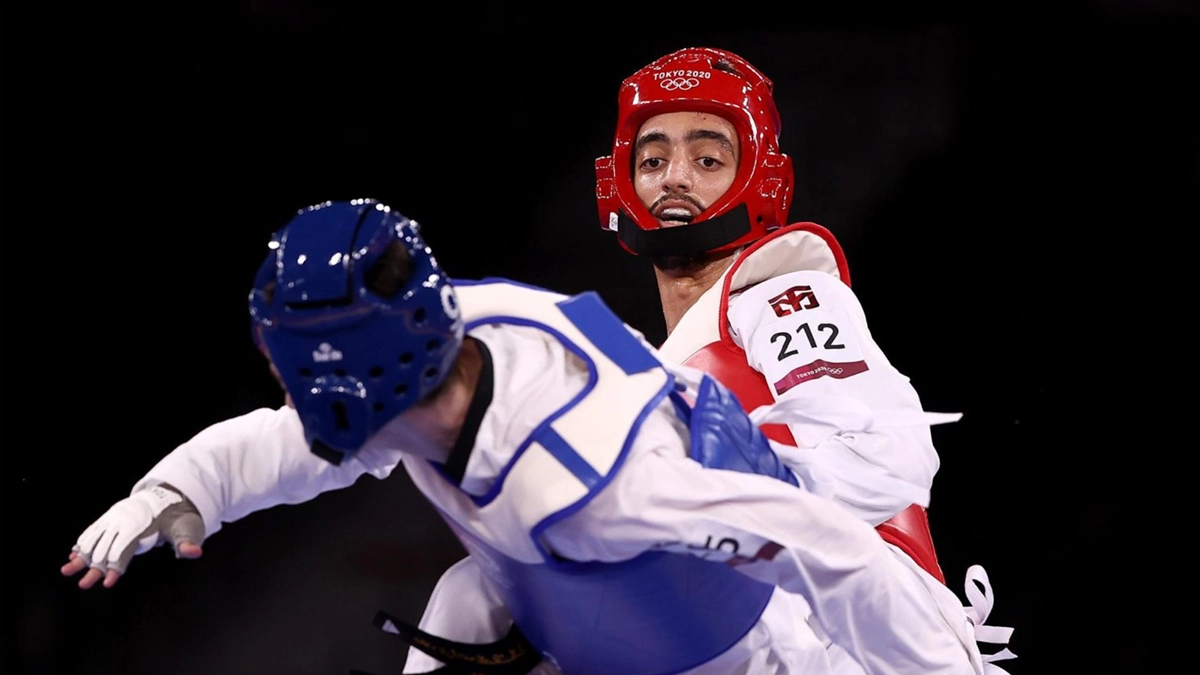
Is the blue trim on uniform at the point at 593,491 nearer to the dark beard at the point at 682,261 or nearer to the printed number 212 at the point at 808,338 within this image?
the printed number 212 at the point at 808,338

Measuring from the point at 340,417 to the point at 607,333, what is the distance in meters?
0.39

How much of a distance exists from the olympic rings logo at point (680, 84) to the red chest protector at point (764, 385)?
513 millimetres

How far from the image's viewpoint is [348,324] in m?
1.41

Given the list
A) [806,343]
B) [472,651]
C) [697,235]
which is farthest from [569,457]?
[697,235]

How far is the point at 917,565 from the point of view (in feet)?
7.56

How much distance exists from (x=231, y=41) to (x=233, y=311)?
0.75 m

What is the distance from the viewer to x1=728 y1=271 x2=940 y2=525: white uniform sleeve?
1958 mm

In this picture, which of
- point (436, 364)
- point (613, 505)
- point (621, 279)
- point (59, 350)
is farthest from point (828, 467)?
point (59, 350)

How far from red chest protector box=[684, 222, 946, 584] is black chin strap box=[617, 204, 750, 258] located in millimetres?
216

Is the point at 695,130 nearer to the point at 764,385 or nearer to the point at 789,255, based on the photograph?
the point at 789,255

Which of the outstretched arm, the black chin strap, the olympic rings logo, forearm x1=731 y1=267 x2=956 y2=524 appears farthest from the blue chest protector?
the olympic rings logo

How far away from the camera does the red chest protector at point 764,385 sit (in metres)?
2.35

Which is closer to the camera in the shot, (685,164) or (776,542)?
(776,542)

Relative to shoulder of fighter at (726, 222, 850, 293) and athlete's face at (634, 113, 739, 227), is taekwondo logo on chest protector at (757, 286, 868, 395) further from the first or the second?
athlete's face at (634, 113, 739, 227)
